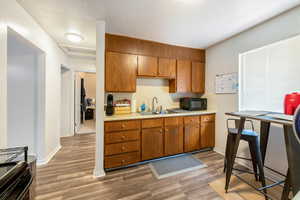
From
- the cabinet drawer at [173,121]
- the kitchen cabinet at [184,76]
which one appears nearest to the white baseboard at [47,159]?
the cabinet drawer at [173,121]

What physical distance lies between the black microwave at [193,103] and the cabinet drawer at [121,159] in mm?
1541

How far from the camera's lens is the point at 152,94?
2.99m

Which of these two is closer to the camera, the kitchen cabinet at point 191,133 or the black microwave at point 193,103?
the kitchen cabinet at point 191,133

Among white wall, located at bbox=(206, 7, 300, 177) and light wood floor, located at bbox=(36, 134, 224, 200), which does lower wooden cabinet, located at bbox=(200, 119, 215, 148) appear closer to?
white wall, located at bbox=(206, 7, 300, 177)

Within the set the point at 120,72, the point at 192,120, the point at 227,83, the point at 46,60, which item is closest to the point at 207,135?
the point at 192,120

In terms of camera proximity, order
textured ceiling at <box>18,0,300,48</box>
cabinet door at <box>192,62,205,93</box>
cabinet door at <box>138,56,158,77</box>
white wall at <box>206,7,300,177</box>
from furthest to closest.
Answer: cabinet door at <box>192,62,205,93</box> < cabinet door at <box>138,56,158,77</box> < white wall at <box>206,7,300,177</box> < textured ceiling at <box>18,0,300,48</box>

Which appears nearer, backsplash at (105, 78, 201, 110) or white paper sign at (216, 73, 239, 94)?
white paper sign at (216, 73, 239, 94)

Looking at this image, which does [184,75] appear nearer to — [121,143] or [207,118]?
[207,118]

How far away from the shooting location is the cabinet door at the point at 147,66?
2527mm

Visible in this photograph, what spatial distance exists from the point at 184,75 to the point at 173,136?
4.68 feet

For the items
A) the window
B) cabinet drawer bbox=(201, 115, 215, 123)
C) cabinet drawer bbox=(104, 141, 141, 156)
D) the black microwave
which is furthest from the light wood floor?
the window

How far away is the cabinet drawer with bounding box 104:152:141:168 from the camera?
2029 mm

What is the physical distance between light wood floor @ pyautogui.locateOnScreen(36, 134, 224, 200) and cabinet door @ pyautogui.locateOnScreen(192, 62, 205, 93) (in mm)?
1610

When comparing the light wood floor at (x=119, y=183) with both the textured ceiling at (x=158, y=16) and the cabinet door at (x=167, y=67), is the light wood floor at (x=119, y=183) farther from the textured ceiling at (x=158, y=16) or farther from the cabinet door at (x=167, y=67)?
the textured ceiling at (x=158, y=16)
